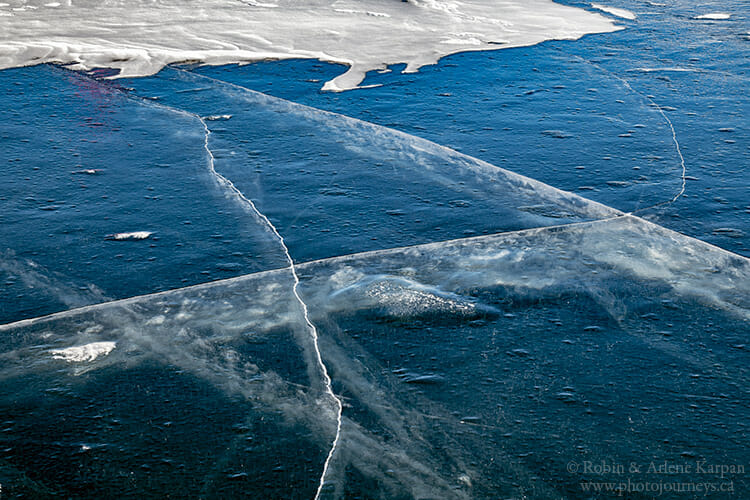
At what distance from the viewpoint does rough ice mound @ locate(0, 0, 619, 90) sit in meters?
5.80

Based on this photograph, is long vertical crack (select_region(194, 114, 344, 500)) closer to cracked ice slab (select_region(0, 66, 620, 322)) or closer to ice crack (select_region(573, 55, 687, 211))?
cracked ice slab (select_region(0, 66, 620, 322))

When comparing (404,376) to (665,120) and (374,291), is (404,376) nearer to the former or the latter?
(374,291)

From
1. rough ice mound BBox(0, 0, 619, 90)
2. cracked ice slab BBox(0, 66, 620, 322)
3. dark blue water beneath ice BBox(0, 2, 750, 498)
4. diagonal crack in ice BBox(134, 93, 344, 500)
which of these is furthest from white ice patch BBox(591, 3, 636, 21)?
diagonal crack in ice BBox(134, 93, 344, 500)

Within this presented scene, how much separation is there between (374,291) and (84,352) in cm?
105

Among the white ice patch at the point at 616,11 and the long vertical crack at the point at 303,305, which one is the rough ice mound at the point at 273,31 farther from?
the long vertical crack at the point at 303,305

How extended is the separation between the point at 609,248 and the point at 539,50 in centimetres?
356

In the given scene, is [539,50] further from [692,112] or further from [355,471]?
[355,471]

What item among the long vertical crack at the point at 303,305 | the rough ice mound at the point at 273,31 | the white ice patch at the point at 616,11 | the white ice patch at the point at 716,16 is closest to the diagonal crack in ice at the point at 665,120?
the rough ice mound at the point at 273,31

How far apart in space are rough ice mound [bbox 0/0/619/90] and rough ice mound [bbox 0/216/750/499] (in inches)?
112

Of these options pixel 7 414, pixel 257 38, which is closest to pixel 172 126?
pixel 257 38

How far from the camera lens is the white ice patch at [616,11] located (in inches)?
290

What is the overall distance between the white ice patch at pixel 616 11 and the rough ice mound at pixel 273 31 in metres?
0.29

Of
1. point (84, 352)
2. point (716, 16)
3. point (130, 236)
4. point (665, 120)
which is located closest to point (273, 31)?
point (665, 120)

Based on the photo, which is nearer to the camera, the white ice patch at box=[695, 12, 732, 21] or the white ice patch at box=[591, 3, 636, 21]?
the white ice patch at box=[695, 12, 732, 21]
